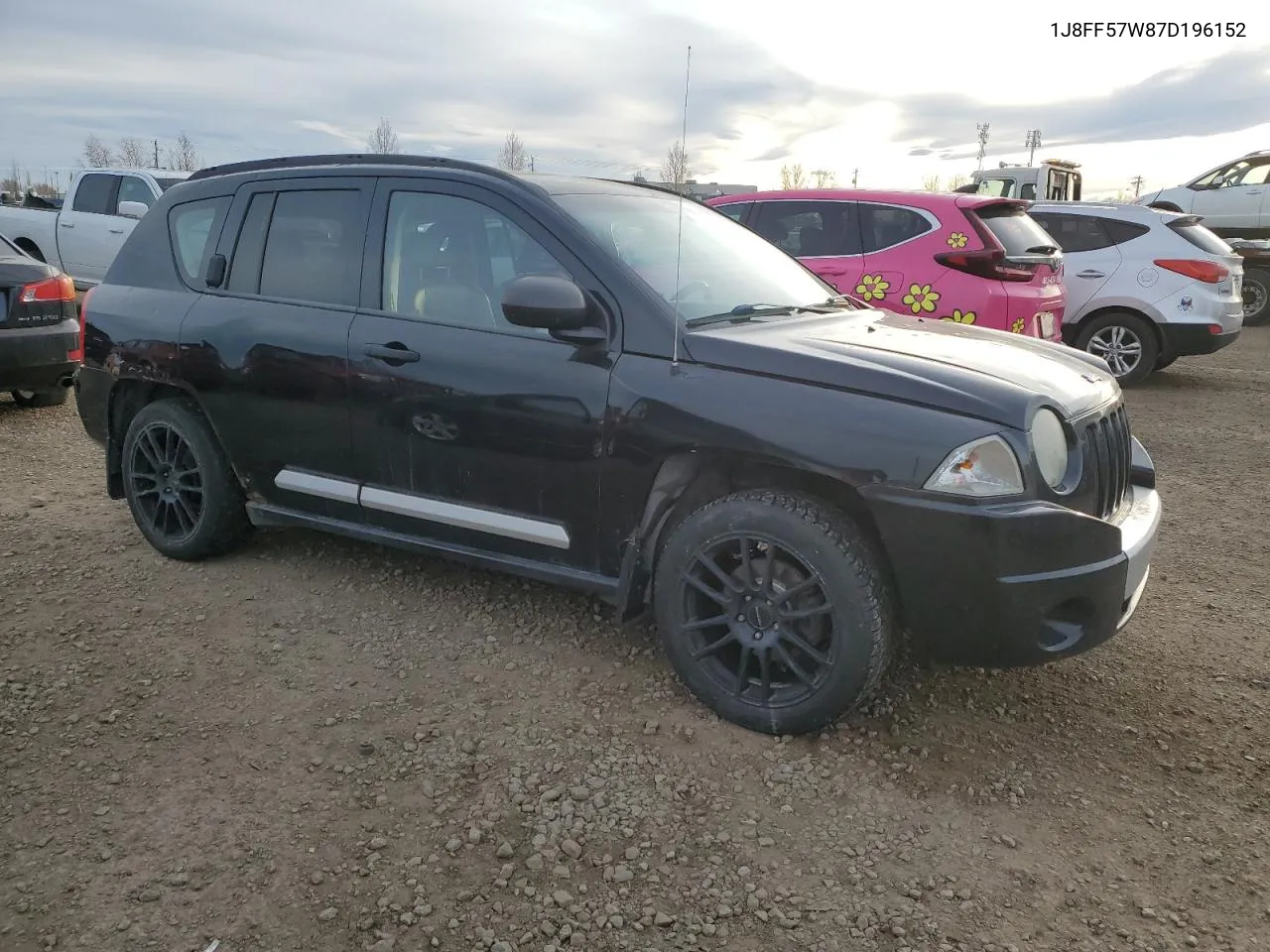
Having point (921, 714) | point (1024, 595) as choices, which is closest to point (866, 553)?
point (1024, 595)

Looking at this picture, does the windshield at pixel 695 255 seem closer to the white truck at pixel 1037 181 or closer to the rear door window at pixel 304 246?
the rear door window at pixel 304 246

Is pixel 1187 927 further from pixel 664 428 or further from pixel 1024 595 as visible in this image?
pixel 664 428

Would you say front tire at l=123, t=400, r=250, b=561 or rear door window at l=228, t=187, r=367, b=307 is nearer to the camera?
rear door window at l=228, t=187, r=367, b=307

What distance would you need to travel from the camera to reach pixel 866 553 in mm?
2885

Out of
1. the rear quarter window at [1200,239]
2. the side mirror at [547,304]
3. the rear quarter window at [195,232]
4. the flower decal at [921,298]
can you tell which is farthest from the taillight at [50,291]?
the rear quarter window at [1200,239]

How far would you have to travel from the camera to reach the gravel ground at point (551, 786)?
91.7 inches

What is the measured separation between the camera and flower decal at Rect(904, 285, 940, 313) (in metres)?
6.95

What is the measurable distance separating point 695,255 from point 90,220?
11.6 meters

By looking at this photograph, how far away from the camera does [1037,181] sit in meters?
17.2

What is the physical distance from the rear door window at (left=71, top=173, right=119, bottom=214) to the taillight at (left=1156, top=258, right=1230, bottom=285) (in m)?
12.2

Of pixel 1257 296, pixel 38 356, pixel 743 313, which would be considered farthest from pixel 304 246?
pixel 1257 296

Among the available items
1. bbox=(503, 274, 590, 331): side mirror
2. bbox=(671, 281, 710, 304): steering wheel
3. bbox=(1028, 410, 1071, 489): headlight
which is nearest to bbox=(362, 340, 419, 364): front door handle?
bbox=(503, 274, 590, 331): side mirror

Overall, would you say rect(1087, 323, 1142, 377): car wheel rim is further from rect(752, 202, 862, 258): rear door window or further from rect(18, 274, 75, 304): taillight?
rect(18, 274, 75, 304): taillight

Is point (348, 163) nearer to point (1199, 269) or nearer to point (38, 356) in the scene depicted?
point (38, 356)
